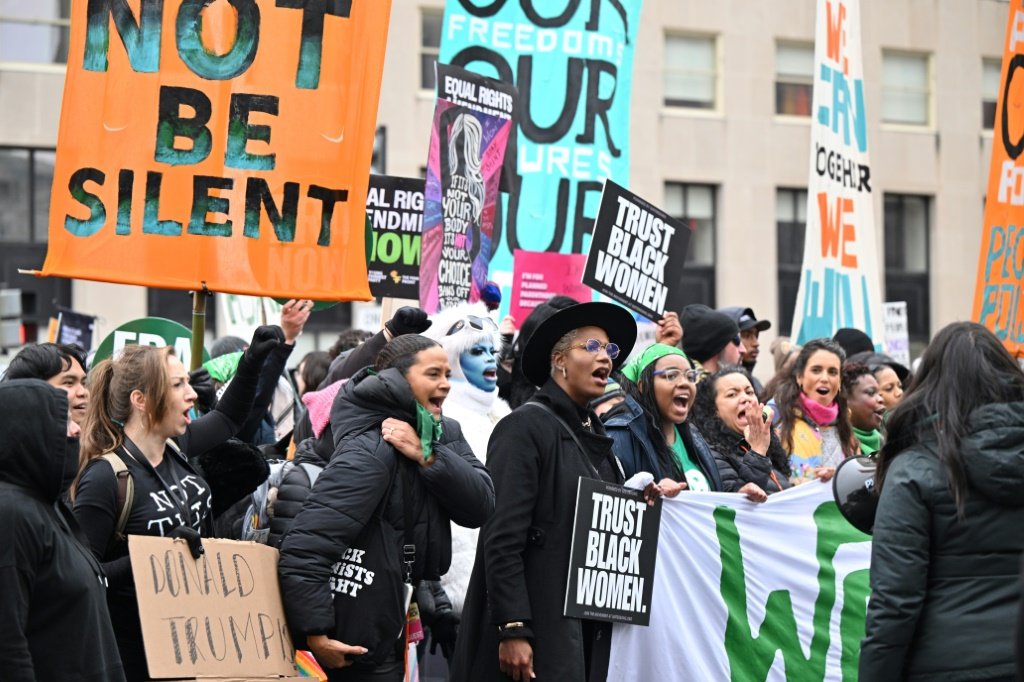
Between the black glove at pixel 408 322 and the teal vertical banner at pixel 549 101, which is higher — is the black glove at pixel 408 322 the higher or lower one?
the lower one

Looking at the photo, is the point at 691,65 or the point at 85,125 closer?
the point at 85,125

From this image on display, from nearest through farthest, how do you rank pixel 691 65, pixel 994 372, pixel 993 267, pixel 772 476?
pixel 994 372
pixel 772 476
pixel 993 267
pixel 691 65

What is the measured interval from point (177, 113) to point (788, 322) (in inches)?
1058

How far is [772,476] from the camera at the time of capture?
800 cm

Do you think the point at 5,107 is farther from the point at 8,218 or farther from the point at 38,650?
the point at 38,650

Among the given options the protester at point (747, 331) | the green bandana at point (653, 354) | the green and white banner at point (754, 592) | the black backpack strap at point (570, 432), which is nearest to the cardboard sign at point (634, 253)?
the protester at point (747, 331)

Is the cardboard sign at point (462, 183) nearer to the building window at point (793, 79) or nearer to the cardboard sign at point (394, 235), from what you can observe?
the cardboard sign at point (394, 235)

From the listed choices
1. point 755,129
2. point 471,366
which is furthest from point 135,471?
point 755,129

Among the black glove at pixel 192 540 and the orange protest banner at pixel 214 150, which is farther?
the orange protest banner at pixel 214 150

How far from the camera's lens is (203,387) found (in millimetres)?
6973

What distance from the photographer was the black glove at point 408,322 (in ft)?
21.2

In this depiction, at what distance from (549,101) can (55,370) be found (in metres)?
5.84

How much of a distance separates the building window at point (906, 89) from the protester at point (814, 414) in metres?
26.3

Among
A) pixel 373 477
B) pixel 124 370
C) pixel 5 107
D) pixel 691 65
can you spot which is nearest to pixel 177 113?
pixel 124 370
